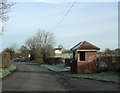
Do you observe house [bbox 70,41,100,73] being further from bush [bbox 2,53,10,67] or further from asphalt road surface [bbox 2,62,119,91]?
bush [bbox 2,53,10,67]

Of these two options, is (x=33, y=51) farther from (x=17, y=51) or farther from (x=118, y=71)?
(x=118, y=71)

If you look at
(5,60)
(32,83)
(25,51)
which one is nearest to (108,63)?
Answer: (32,83)

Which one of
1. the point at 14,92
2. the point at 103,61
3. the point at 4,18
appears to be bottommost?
the point at 14,92

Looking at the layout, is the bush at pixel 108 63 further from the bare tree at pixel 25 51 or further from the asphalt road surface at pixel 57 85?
the bare tree at pixel 25 51

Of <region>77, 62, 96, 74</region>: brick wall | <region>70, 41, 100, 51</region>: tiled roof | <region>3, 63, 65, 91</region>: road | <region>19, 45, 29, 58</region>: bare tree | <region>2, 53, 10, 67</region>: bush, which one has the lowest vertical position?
<region>3, 63, 65, 91</region>: road

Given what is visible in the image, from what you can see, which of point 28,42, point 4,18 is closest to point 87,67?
point 4,18

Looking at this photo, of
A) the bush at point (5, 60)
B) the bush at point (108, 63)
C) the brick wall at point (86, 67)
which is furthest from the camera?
the bush at point (5, 60)

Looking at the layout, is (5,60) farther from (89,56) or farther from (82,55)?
(89,56)

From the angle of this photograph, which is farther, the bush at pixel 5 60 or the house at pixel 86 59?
the bush at pixel 5 60

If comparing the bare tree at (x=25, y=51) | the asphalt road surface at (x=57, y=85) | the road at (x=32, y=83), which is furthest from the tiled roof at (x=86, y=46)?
the bare tree at (x=25, y=51)

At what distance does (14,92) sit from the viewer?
47.9 ft

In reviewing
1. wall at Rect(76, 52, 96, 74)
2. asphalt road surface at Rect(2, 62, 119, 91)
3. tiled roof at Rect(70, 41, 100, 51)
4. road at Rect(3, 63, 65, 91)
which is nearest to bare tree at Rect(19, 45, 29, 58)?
tiled roof at Rect(70, 41, 100, 51)

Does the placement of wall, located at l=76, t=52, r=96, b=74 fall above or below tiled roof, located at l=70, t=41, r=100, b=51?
below

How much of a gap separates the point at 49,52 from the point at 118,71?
60517 mm
